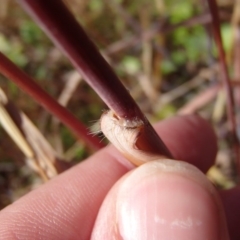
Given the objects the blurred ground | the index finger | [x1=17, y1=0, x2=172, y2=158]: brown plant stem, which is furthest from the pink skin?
the blurred ground

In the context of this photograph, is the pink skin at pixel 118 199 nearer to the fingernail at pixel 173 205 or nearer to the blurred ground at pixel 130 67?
the fingernail at pixel 173 205

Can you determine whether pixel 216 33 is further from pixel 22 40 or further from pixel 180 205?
pixel 22 40

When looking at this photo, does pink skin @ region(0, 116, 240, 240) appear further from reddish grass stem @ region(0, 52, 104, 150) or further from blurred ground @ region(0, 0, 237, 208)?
blurred ground @ region(0, 0, 237, 208)

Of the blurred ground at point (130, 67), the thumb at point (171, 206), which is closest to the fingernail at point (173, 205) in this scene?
the thumb at point (171, 206)

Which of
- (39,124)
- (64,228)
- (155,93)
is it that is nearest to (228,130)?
(155,93)

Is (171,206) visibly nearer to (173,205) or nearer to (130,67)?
(173,205)
